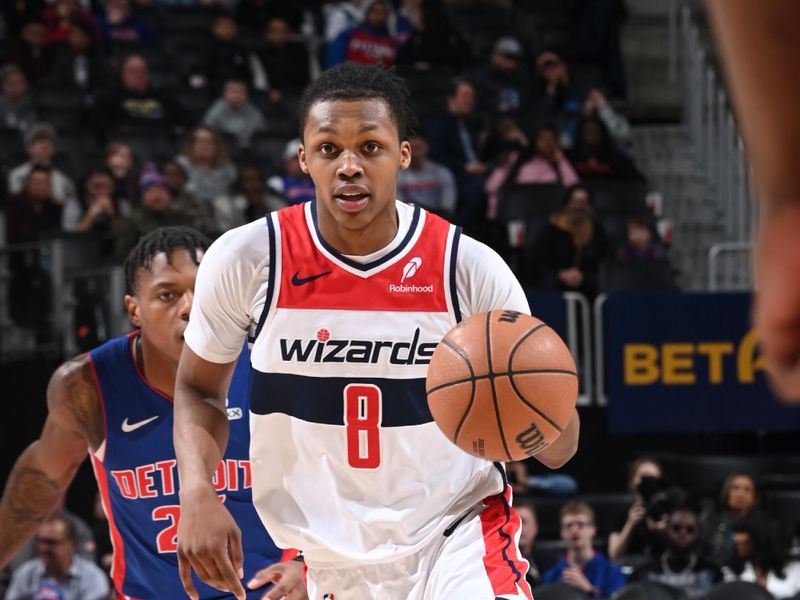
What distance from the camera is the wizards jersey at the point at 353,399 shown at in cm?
334

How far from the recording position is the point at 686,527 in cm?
807

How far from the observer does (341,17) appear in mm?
13789

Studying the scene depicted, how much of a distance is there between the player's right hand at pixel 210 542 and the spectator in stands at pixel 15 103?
9.79 m

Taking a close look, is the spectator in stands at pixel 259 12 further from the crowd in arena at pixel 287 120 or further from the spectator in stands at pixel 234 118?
the spectator in stands at pixel 234 118

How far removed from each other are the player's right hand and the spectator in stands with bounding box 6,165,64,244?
7815 mm

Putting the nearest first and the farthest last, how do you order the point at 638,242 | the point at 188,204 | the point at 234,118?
the point at 188,204
the point at 638,242
the point at 234,118

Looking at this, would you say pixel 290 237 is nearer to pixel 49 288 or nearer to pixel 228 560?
pixel 228 560

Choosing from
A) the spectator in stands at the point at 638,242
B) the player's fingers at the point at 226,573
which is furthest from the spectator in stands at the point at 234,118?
the player's fingers at the point at 226,573

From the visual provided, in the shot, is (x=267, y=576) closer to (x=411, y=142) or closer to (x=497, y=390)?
(x=497, y=390)

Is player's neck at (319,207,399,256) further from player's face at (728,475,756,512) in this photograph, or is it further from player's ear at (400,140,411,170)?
player's face at (728,475,756,512)

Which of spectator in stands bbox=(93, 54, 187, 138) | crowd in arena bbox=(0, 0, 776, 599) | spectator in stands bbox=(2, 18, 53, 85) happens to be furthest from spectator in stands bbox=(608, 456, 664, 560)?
spectator in stands bbox=(2, 18, 53, 85)

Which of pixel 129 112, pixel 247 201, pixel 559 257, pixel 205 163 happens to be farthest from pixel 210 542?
pixel 129 112

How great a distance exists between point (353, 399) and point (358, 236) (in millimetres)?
408

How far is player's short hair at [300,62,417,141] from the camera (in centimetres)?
338
